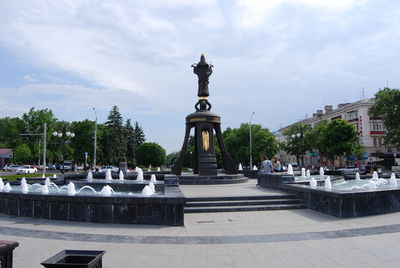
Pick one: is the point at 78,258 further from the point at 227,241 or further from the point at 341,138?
the point at 341,138

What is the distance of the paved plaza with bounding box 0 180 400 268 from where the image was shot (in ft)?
19.7

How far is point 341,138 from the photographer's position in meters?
45.4

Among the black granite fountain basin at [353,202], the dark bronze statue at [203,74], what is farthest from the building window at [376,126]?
the black granite fountain basin at [353,202]

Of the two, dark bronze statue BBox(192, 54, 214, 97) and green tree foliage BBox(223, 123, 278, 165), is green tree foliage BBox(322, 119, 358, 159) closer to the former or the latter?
green tree foliage BBox(223, 123, 278, 165)

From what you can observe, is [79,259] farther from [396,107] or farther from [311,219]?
[396,107]

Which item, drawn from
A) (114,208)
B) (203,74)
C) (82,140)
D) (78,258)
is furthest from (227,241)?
(82,140)

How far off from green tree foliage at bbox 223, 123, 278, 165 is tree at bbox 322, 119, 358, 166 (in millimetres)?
12160

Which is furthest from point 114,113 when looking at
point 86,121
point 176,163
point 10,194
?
point 10,194

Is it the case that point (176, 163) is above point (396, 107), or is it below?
below

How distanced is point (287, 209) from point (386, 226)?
11.2 ft

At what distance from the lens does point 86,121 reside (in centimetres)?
6078

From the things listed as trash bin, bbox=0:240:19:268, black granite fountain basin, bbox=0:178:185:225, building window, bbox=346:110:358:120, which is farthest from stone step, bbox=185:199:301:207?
building window, bbox=346:110:358:120

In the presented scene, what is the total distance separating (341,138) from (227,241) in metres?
42.3

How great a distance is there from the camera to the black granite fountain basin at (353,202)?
33.8 feet
